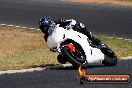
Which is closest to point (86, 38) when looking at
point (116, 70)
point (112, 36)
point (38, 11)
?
point (116, 70)

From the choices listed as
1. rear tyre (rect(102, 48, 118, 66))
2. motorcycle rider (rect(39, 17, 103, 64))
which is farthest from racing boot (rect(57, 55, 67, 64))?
rear tyre (rect(102, 48, 118, 66))

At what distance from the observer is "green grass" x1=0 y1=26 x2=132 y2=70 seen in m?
14.1

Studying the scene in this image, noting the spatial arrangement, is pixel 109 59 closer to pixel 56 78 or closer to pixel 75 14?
pixel 56 78

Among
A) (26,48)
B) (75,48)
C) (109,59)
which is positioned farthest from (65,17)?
(75,48)

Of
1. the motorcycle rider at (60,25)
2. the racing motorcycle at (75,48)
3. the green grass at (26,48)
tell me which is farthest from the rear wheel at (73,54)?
the green grass at (26,48)

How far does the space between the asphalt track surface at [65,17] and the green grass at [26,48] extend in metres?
1.12

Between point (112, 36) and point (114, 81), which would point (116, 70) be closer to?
point (114, 81)

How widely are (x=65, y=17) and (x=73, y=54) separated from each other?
47.0ft

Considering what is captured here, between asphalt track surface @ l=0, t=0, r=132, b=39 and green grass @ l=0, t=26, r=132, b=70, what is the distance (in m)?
2.65

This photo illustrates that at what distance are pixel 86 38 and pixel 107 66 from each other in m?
0.80

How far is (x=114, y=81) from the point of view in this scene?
10.3 meters

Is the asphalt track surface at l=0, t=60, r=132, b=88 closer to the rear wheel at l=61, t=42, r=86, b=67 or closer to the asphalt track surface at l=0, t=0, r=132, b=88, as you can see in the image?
the asphalt track surface at l=0, t=0, r=132, b=88

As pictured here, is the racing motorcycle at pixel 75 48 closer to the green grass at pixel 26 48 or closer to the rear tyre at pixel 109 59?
the rear tyre at pixel 109 59

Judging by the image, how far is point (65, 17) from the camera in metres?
27.1
